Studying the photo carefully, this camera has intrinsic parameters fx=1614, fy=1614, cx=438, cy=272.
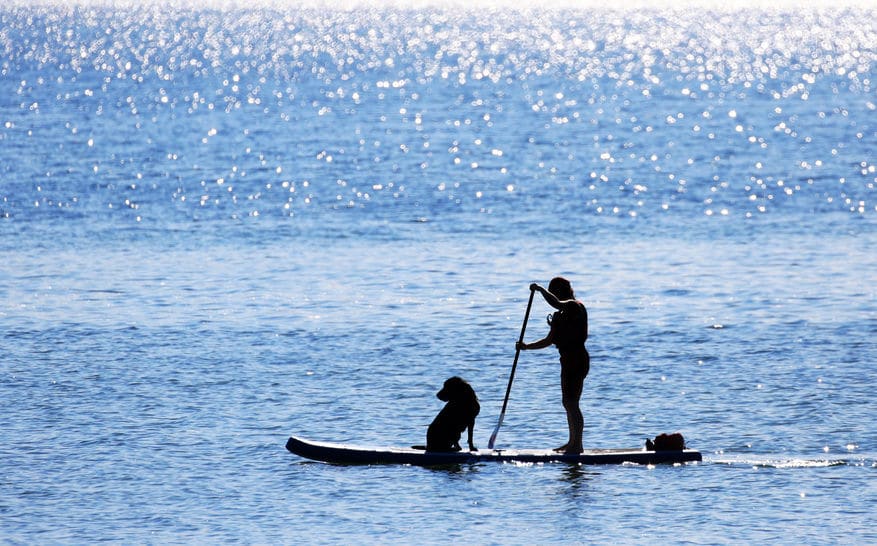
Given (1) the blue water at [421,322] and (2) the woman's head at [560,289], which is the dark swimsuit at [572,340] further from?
(1) the blue water at [421,322]

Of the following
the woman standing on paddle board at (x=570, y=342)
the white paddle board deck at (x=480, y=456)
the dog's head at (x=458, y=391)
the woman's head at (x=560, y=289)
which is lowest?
the white paddle board deck at (x=480, y=456)

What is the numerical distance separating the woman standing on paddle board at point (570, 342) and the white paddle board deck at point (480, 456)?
241 mm

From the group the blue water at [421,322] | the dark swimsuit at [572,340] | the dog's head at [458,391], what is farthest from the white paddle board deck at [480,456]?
the dark swimsuit at [572,340]

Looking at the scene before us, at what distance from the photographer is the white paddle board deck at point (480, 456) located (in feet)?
59.4

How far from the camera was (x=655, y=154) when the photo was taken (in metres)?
61.2

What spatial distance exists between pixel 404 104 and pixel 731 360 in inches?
2627

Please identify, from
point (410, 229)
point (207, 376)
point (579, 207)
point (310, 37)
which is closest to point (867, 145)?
point (579, 207)

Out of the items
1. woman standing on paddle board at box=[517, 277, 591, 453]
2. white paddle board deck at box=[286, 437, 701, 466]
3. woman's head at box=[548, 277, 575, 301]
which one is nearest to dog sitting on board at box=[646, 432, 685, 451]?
white paddle board deck at box=[286, 437, 701, 466]

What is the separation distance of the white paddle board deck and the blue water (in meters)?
0.18

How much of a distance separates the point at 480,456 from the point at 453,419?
0.52 meters

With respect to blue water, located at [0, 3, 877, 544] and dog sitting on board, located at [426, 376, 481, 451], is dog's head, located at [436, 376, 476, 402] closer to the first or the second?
dog sitting on board, located at [426, 376, 481, 451]

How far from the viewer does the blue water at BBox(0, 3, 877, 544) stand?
16797mm

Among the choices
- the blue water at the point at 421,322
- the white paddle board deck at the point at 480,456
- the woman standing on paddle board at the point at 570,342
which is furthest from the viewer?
the white paddle board deck at the point at 480,456

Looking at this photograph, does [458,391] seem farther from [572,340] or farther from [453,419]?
[572,340]
